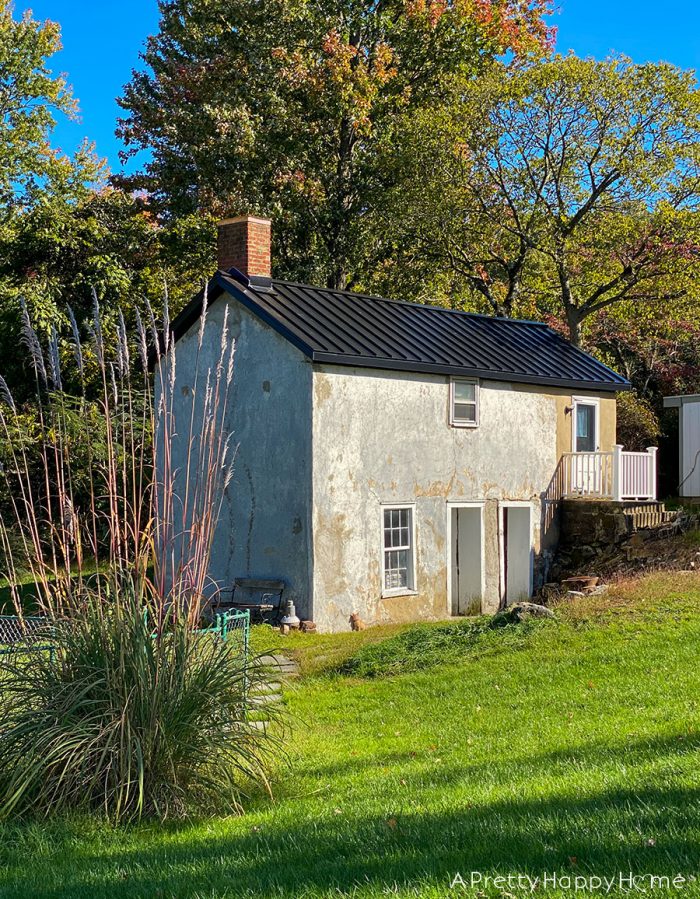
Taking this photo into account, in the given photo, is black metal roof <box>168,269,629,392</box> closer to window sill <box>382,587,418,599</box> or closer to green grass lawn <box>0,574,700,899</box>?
window sill <box>382,587,418,599</box>

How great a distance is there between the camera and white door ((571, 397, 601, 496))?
22266 mm

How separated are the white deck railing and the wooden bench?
25.2 feet

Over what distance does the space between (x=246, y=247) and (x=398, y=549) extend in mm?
6305

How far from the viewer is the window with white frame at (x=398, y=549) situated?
18.4 metres

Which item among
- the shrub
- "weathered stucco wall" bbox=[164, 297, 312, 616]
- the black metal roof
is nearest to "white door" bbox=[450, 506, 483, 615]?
the black metal roof

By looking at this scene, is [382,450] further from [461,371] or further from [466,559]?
[466,559]

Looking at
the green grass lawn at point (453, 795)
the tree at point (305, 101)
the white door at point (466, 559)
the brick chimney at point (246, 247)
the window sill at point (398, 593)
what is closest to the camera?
the green grass lawn at point (453, 795)

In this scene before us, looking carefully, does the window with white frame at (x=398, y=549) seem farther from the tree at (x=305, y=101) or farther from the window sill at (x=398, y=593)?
the tree at (x=305, y=101)

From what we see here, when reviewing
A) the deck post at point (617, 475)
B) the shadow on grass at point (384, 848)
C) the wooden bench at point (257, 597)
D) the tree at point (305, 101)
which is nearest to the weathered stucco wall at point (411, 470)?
the wooden bench at point (257, 597)

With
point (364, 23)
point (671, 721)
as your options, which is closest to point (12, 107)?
point (364, 23)

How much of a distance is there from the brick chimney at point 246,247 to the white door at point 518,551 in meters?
7.19

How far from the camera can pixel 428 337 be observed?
19.9m

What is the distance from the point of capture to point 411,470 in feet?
61.8

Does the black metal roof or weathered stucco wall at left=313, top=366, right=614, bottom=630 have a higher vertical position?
the black metal roof
